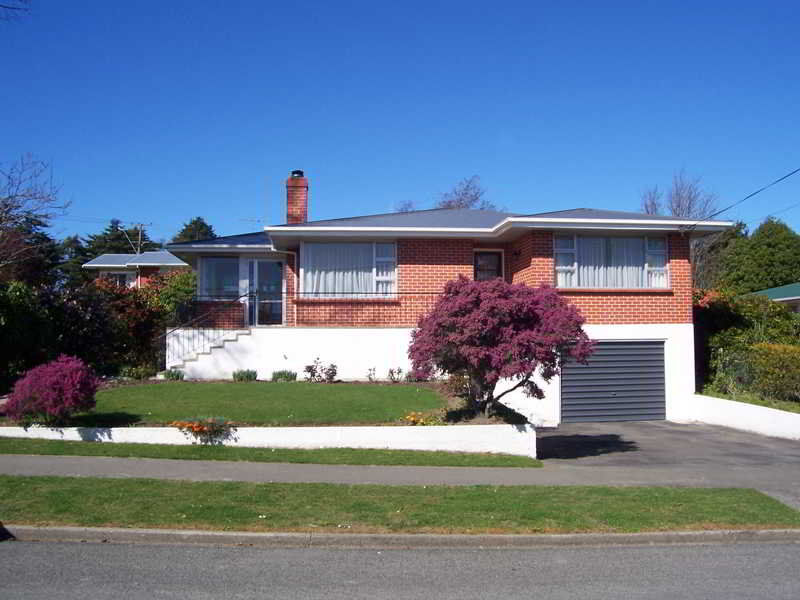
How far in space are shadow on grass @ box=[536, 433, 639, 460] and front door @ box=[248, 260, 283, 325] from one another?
843 cm

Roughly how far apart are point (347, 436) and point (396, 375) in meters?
6.56

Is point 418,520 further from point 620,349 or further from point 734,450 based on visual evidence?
point 620,349

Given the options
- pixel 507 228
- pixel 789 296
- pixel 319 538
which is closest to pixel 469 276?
pixel 507 228

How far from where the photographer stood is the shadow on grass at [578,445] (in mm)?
→ 13020

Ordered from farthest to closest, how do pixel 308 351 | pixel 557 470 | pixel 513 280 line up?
pixel 513 280, pixel 308 351, pixel 557 470

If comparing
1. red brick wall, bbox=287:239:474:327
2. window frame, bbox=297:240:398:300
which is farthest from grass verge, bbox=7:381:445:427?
window frame, bbox=297:240:398:300

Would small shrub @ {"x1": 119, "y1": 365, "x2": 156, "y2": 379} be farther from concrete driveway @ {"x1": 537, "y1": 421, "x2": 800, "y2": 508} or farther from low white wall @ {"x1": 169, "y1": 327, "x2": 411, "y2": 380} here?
concrete driveway @ {"x1": 537, "y1": 421, "x2": 800, "y2": 508}

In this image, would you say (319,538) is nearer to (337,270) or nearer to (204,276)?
(337,270)

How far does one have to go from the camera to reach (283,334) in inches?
728

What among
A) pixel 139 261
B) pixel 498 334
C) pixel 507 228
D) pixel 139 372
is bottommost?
pixel 139 372

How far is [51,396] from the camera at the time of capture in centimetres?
1153

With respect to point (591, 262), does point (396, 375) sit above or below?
below

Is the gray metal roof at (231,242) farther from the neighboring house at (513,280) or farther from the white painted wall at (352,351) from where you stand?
the white painted wall at (352,351)

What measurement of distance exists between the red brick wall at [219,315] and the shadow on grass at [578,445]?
26.5ft
